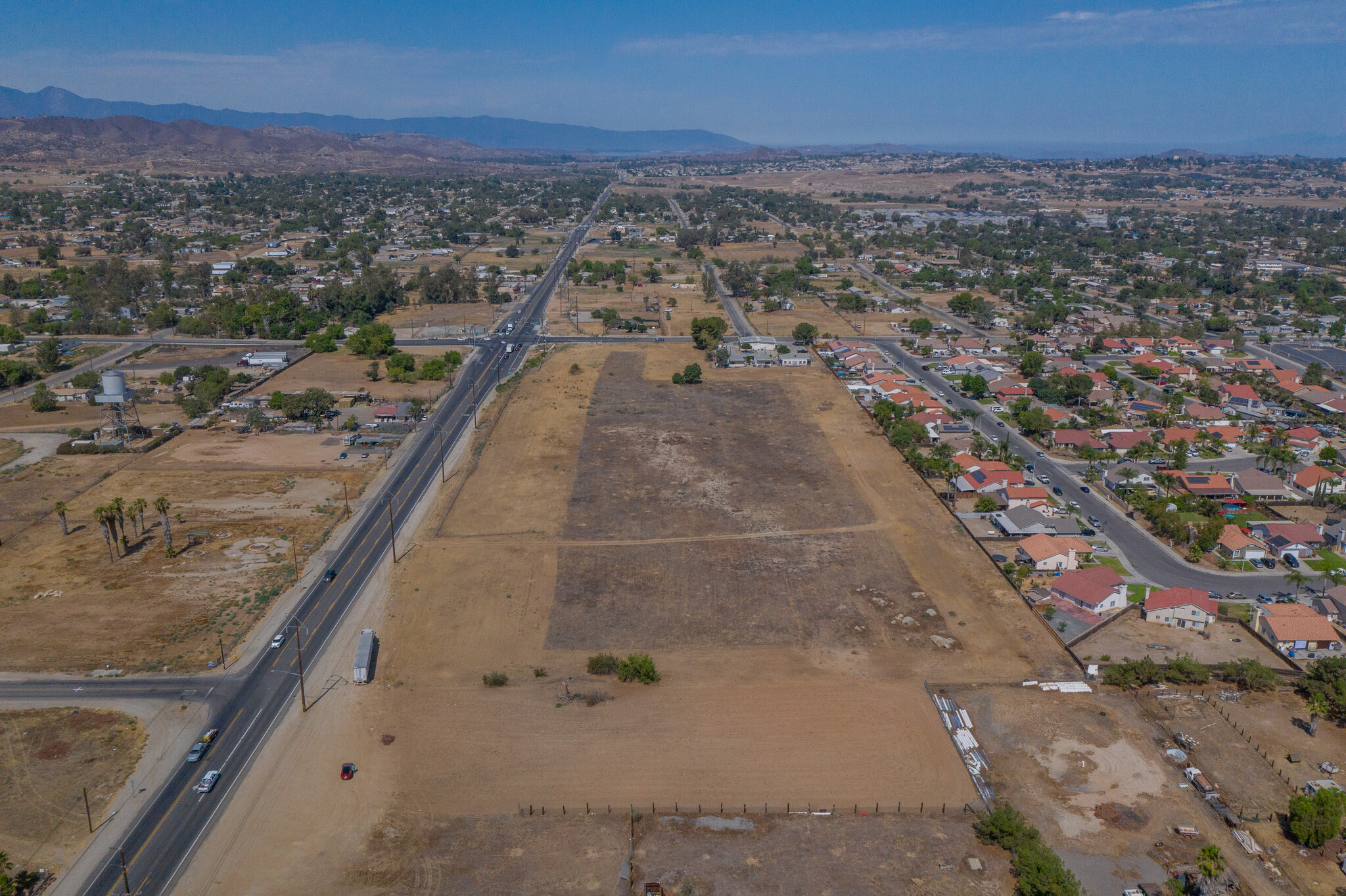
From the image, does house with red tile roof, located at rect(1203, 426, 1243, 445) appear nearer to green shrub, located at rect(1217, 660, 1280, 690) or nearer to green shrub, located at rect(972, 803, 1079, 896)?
green shrub, located at rect(1217, 660, 1280, 690)

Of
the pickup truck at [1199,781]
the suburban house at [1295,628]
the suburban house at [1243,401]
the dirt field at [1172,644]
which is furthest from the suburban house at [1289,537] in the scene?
the suburban house at [1243,401]

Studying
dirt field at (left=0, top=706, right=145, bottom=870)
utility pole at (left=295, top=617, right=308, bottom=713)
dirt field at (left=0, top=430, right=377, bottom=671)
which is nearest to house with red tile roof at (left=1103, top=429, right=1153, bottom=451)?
dirt field at (left=0, top=430, right=377, bottom=671)

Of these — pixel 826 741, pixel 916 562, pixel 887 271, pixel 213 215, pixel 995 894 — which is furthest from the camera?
pixel 213 215

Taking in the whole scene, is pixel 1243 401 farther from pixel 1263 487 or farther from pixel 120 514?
pixel 120 514

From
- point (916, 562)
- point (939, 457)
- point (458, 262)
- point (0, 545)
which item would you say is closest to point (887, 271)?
point (458, 262)

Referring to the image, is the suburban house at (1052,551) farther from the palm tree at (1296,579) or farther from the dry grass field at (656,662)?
the palm tree at (1296,579)

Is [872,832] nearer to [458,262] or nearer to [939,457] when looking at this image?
[939,457]

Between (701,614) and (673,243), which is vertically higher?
(673,243)

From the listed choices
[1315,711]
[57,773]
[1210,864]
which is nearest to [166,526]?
[57,773]
